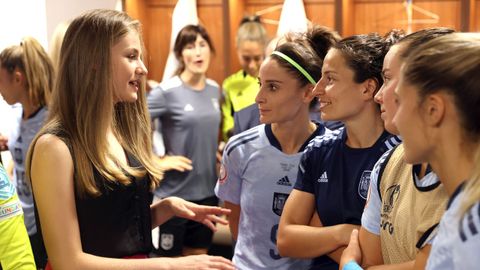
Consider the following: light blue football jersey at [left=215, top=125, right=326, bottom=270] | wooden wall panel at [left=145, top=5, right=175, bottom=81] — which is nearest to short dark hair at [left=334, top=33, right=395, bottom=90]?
light blue football jersey at [left=215, top=125, right=326, bottom=270]

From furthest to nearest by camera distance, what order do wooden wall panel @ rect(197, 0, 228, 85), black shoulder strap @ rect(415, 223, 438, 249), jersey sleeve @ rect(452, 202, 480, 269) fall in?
1. wooden wall panel @ rect(197, 0, 228, 85)
2. black shoulder strap @ rect(415, 223, 438, 249)
3. jersey sleeve @ rect(452, 202, 480, 269)

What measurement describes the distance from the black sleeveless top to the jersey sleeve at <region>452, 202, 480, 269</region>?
3.28 feet

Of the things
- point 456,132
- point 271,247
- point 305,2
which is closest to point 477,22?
point 305,2

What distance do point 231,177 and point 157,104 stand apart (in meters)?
1.83

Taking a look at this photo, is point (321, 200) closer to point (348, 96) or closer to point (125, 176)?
point (348, 96)

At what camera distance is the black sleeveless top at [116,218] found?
5.82 ft

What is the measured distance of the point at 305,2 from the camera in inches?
189

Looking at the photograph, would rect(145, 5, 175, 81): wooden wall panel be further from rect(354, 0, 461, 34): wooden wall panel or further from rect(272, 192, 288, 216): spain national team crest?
rect(272, 192, 288, 216): spain national team crest

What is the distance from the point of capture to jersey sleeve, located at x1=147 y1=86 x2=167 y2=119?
158 inches

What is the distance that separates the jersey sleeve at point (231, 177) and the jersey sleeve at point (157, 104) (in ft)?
5.82

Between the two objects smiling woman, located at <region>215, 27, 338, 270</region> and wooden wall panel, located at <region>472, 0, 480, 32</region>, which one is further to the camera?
wooden wall panel, located at <region>472, 0, 480, 32</region>

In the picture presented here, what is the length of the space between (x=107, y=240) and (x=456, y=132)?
3.41 feet

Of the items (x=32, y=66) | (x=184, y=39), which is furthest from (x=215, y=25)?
(x=32, y=66)

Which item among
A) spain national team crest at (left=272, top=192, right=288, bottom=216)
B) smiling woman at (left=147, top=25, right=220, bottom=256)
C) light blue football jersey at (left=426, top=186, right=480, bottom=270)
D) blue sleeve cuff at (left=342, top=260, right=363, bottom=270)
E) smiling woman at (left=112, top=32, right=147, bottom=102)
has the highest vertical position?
smiling woman at (left=112, top=32, right=147, bottom=102)
